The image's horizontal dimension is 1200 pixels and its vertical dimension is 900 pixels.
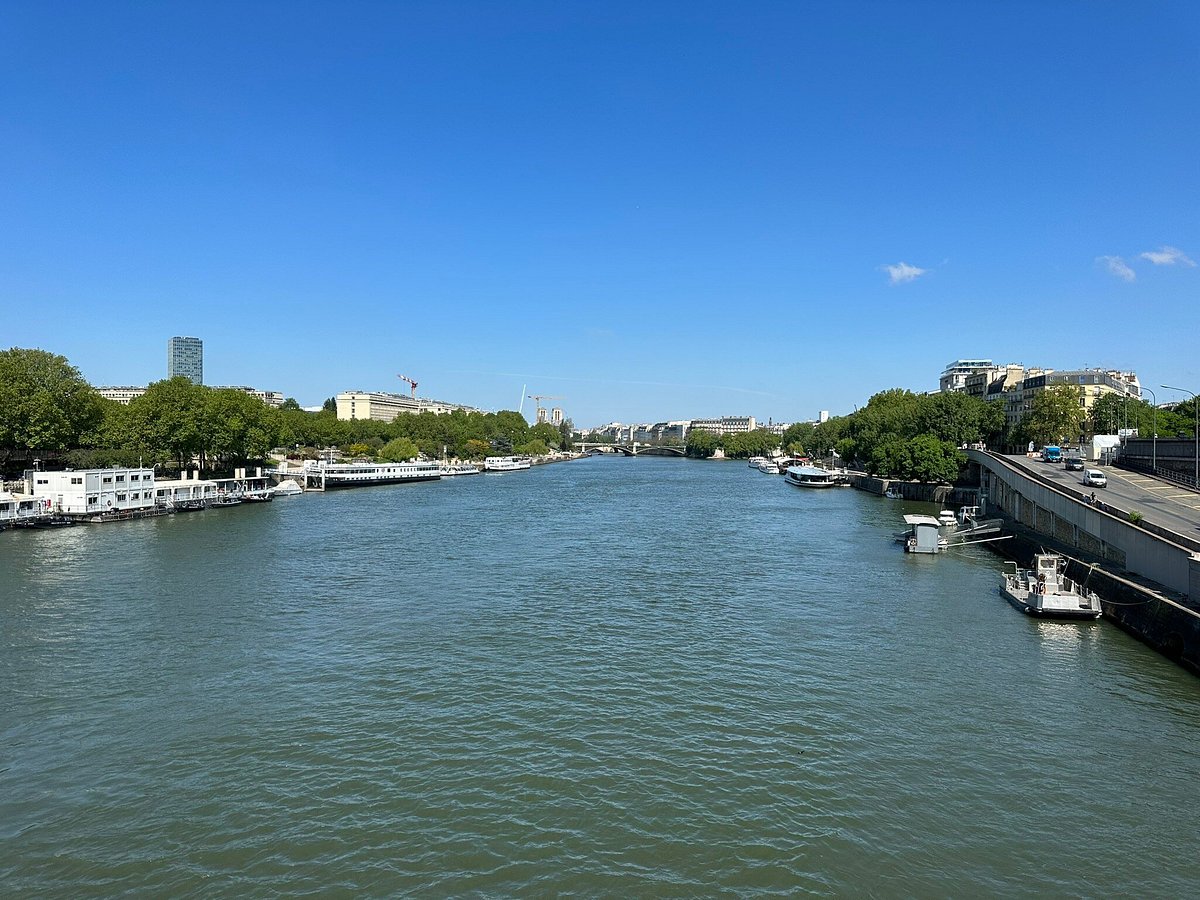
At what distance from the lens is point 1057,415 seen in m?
75.4

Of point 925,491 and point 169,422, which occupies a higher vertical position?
point 169,422

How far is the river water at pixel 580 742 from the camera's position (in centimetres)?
1108

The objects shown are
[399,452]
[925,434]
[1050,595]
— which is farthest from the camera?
[399,452]

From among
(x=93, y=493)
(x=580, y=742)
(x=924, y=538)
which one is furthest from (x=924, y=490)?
(x=93, y=493)

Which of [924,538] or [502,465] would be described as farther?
[502,465]

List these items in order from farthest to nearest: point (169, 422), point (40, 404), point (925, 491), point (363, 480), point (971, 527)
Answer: point (363, 480) → point (925, 491) → point (169, 422) → point (40, 404) → point (971, 527)

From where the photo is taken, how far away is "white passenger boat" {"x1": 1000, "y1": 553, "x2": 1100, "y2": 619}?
82.2 ft

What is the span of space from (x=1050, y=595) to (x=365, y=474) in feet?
286

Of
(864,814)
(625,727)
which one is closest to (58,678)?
(625,727)

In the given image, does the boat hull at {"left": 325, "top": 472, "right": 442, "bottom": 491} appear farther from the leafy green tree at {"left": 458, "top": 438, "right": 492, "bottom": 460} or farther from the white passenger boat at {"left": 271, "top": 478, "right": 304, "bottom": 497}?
the leafy green tree at {"left": 458, "top": 438, "right": 492, "bottom": 460}

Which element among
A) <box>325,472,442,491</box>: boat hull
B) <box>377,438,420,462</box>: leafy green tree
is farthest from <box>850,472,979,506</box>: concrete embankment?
<box>377,438,420,462</box>: leafy green tree

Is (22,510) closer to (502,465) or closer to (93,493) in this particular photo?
(93,493)

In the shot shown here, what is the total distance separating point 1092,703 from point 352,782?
16.5 meters

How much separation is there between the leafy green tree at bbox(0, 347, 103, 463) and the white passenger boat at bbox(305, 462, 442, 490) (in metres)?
26.4
